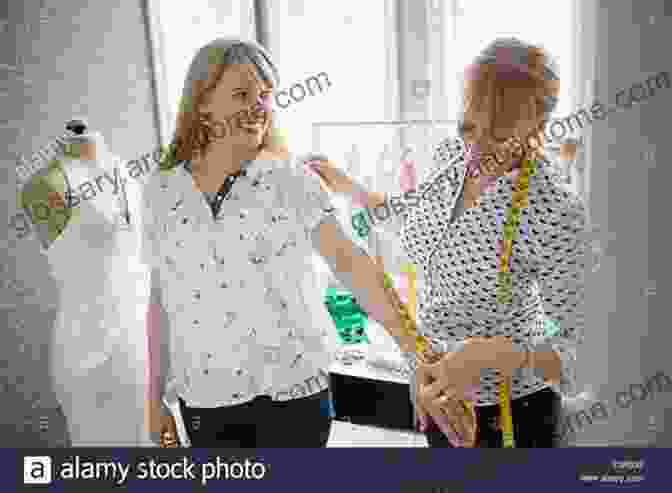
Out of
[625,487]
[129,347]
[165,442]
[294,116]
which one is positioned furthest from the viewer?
[294,116]

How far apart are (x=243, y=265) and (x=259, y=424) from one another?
0.20 meters

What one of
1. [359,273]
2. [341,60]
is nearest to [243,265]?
[359,273]

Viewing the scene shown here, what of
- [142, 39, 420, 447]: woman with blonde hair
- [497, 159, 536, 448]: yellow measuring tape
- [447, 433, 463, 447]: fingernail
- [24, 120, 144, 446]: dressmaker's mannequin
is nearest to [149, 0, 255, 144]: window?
[24, 120, 144, 446]: dressmaker's mannequin

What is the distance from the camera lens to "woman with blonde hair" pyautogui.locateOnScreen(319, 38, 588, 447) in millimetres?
570

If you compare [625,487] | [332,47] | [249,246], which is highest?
[332,47]

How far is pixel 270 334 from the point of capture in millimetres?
646

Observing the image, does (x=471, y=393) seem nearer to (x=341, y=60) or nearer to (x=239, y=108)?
(x=239, y=108)

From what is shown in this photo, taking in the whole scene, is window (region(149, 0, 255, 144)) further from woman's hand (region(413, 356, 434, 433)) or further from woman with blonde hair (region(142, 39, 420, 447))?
woman's hand (region(413, 356, 434, 433))

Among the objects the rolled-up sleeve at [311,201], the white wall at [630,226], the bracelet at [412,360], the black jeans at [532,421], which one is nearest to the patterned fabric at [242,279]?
the rolled-up sleeve at [311,201]

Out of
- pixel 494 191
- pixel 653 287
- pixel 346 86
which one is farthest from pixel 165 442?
pixel 346 86

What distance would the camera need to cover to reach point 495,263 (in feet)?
1.98

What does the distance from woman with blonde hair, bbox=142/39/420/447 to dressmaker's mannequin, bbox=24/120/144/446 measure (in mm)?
179

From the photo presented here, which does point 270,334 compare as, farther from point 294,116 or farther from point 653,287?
point 294,116

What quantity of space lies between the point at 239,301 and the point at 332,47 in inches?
28.5
